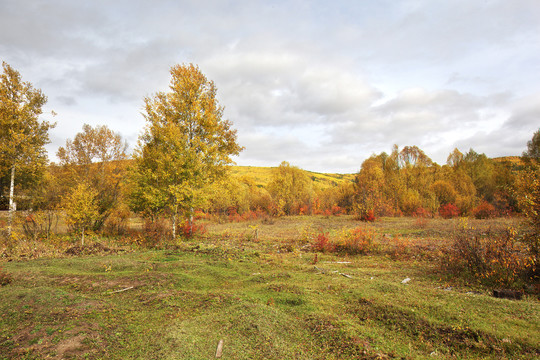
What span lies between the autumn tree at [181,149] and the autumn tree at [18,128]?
6.85 m

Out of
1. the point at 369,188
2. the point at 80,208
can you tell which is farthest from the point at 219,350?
the point at 369,188

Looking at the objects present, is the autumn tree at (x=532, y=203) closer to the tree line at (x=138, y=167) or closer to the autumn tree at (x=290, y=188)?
the tree line at (x=138, y=167)

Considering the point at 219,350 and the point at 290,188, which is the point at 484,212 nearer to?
the point at 290,188

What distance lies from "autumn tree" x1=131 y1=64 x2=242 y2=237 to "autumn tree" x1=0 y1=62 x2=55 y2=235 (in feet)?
22.5

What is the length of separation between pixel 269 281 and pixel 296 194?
120ft

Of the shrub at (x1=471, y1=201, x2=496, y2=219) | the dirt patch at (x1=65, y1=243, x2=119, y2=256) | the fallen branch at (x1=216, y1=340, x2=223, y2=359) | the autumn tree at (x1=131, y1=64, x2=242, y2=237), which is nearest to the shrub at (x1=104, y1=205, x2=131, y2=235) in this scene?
the autumn tree at (x1=131, y1=64, x2=242, y2=237)

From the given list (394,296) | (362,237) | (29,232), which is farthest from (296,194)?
(394,296)

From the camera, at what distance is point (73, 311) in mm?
5359

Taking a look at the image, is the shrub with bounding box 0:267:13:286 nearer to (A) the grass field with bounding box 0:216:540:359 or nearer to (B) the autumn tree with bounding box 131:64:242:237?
(A) the grass field with bounding box 0:216:540:359

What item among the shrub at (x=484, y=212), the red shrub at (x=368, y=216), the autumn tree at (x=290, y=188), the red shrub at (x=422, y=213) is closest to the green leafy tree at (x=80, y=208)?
the red shrub at (x=368, y=216)

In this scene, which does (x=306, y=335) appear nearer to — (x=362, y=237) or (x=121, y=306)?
(x=121, y=306)

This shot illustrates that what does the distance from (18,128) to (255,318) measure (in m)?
21.4

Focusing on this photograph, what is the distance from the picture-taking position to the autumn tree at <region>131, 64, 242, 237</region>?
1622 centimetres

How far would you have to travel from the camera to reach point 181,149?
16453mm
